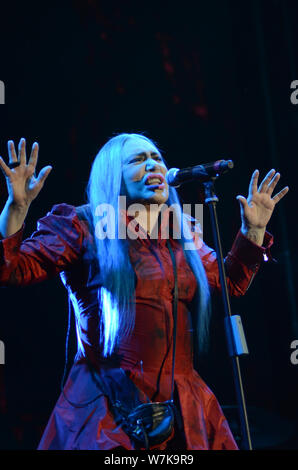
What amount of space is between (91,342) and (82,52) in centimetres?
217

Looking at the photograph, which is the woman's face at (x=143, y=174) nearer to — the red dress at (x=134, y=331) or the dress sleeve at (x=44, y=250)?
the red dress at (x=134, y=331)

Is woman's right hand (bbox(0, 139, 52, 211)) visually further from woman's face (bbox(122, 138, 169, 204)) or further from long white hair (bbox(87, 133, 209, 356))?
woman's face (bbox(122, 138, 169, 204))

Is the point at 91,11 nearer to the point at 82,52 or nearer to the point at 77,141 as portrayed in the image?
the point at 82,52

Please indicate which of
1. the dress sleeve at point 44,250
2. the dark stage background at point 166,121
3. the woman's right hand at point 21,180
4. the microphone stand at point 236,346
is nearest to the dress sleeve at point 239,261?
the microphone stand at point 236,346

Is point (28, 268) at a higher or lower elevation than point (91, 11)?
lower

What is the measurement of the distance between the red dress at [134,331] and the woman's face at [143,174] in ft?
0.69

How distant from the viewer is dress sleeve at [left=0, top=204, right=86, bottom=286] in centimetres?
176

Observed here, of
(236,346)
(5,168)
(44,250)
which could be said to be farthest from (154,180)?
(236,346)

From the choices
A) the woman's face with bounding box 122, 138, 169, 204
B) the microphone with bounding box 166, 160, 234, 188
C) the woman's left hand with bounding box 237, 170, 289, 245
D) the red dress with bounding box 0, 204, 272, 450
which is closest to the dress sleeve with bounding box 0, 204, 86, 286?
the red dress with bounding box 0, 204, 272, 450

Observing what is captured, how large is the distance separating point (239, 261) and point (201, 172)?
526 mm

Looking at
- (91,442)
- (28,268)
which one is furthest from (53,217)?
(91,442)

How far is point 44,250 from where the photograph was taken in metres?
1.93

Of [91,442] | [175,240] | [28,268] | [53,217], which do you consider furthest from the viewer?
[175,240]
